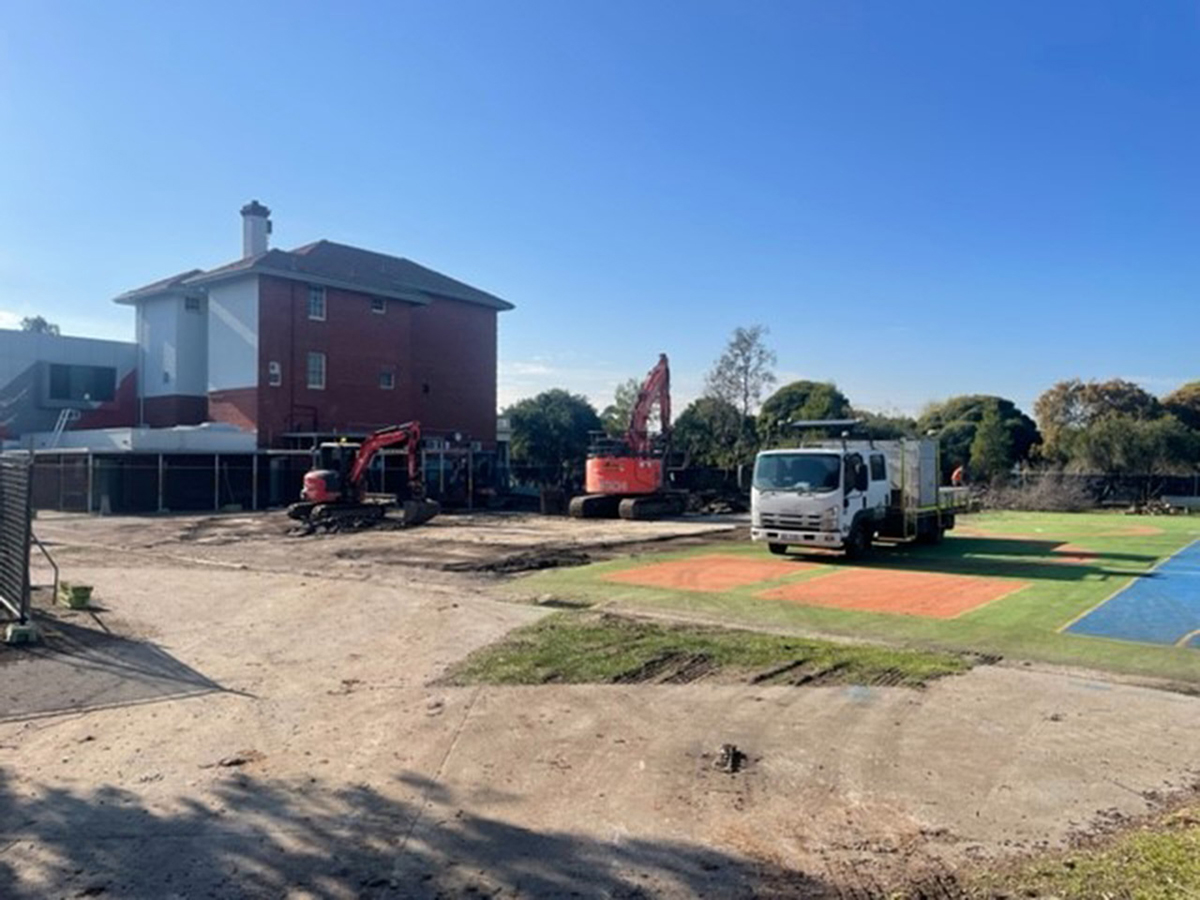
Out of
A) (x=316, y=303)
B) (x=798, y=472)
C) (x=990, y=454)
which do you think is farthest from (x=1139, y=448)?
(x=316, y=303)

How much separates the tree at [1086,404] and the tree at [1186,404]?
1176 millimetres

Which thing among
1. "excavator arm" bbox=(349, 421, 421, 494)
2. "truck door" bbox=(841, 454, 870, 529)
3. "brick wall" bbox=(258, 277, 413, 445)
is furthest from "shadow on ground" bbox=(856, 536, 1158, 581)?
"brick wall" bbox=(258, 277, 413, 445)

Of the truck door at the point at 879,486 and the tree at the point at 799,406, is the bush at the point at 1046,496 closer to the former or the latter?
the tree at the point at 799,406

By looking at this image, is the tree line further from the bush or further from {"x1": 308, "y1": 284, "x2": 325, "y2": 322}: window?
{"x1": 308, "y1": 284, "x2": 325, "y2": 322}: window

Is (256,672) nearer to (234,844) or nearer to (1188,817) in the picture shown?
(234,844)

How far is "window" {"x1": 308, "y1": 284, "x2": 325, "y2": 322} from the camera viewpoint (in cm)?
4521

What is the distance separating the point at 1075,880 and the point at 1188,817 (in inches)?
56.7

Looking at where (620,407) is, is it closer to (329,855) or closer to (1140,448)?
(1140,448)

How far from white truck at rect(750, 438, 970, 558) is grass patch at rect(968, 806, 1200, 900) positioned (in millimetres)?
13744

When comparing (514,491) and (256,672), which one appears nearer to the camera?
(256,672)

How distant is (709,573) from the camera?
685 inches

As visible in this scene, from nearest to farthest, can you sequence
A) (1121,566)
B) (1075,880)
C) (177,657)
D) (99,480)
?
(1075,880) < (177,657) < (1121,566) < (99,480)

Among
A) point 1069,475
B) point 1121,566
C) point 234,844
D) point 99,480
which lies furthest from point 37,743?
point 1069,475

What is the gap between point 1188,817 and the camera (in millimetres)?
5262
